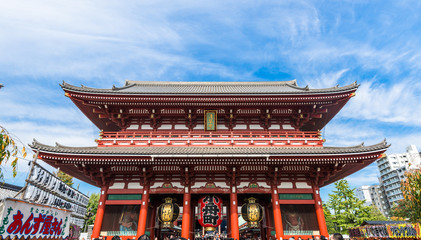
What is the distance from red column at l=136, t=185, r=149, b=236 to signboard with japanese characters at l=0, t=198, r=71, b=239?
4.46m

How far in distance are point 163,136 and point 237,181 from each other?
557 centimetres

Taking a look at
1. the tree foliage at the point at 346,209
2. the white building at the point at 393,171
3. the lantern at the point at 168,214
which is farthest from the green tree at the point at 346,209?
the white building at the point at 393,171

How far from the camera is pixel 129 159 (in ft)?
35.6

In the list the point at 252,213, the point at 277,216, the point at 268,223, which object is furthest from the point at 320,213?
the point at 252,213

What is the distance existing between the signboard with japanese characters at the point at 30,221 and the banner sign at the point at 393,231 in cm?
1457

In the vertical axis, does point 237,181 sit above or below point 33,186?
above

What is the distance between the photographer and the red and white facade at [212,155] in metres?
11.0

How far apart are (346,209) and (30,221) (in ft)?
97.3

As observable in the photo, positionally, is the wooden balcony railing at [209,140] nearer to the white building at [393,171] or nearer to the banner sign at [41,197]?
the banner sign at [41,197]

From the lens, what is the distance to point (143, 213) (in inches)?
452

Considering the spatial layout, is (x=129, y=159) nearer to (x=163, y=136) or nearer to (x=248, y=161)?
(x=163, y=136)

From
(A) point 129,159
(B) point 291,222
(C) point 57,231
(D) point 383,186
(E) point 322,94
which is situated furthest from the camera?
(D) point 383,186

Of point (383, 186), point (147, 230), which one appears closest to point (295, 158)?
point (147, 230)

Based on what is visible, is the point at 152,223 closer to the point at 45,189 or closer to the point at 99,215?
the point at 99,215
